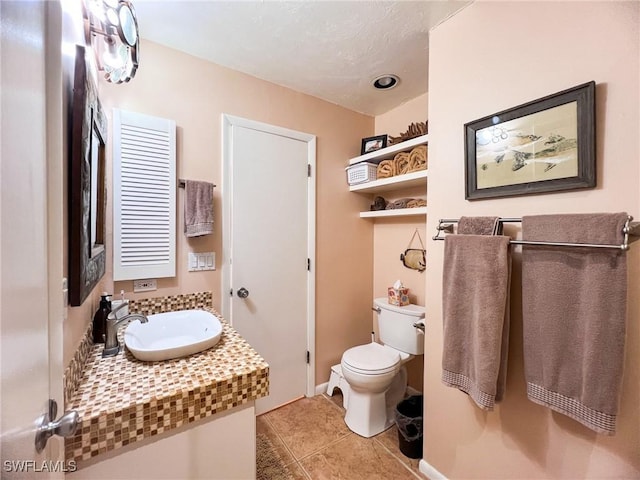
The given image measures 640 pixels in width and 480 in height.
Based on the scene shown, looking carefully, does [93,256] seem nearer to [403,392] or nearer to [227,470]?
[227,470]

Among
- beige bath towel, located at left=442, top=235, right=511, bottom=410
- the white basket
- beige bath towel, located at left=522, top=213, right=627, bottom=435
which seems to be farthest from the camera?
the white basket

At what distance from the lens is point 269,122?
6.64 feet

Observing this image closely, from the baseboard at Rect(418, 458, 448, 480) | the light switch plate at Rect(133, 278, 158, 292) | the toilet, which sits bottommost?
the baseboard at Rect(418, 458, 448, 480)

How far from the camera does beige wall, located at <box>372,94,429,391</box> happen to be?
85.8 inches

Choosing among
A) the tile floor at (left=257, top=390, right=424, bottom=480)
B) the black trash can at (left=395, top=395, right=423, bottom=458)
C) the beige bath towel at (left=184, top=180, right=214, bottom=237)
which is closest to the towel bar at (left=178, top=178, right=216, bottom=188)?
the beige bath towel at (left=184, top=180, right=214, bottom=237)

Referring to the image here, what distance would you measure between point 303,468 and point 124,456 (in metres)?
1.13

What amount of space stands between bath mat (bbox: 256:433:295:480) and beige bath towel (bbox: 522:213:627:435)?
1332 mm

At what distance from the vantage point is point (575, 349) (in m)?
0.97

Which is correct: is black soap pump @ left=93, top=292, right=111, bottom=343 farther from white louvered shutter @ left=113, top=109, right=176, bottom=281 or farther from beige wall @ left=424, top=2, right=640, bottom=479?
beige wall @ left=424, top=2, right=640, bottom=479

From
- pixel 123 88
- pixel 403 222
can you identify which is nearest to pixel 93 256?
pixel 123 88

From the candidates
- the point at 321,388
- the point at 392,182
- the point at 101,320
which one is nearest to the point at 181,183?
the point at 101,320

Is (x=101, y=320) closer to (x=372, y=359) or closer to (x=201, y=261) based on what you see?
(x=201, y=261)

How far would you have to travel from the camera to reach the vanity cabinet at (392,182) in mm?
1854

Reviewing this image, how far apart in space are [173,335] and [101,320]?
1.03ft
